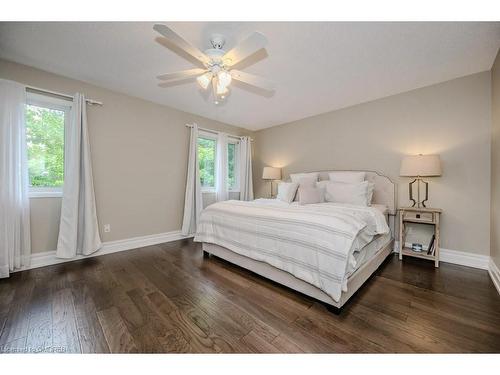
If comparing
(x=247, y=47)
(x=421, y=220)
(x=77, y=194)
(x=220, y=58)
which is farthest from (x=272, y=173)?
(x=77, y=194)

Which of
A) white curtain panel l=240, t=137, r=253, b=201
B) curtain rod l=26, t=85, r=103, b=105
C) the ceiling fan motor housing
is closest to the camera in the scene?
the ceiling fan motor housing

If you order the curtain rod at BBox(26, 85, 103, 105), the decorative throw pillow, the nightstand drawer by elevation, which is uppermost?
the curtain rod at BBox(26, 85, 103, 105)

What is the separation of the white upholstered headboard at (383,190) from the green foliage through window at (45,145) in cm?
448

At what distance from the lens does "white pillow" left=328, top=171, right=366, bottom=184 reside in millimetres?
3176

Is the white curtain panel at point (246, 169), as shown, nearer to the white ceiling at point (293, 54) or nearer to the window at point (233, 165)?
the window at point (233, 165)

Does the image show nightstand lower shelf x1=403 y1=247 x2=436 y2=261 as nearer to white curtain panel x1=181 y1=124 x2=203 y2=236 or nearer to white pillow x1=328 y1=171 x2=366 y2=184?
white pillow x1=328 y1=171 x2=366 y2=184

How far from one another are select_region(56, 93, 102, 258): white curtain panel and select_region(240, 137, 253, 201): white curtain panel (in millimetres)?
2854

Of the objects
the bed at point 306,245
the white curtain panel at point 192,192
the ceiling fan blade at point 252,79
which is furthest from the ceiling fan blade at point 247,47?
the white curtain panel at point 192,192

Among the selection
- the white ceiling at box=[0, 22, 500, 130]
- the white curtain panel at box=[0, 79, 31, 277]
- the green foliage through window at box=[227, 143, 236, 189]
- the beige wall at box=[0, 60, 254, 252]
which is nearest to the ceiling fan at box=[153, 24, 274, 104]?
the white ceiling at box=[0, 22, 500, 130]

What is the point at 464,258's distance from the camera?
8.16 ft

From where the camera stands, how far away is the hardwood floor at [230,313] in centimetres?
127

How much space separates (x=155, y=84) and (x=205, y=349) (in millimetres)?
3077
